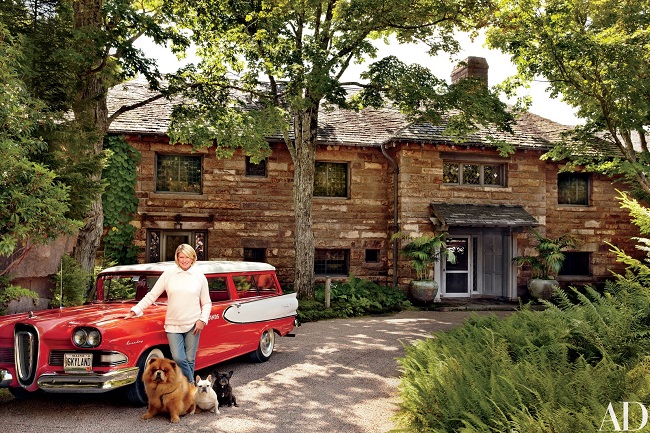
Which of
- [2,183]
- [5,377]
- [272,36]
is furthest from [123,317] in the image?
[272,36]

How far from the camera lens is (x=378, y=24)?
1421cm

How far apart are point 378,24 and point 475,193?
6.72 metres

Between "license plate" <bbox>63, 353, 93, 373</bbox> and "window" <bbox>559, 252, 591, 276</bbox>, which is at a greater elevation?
"window" <bbox>559, 252, 591, 276</bbox>

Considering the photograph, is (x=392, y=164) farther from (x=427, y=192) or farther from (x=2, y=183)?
(x=2, y=183)

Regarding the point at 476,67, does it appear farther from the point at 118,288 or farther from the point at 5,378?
the point at 5,378

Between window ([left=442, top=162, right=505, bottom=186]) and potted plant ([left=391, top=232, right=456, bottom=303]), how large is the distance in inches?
93.4

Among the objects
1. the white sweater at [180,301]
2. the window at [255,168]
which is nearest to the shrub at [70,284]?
the white sweater at [180,301]

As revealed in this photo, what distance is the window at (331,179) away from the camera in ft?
59.1

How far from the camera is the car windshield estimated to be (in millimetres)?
7379

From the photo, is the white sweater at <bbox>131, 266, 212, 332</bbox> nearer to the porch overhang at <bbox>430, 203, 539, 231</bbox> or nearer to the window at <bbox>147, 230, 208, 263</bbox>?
the window at <bbox>147, 230, 208, 263</bbox>

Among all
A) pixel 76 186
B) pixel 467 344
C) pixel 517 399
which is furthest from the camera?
pixel 76 186

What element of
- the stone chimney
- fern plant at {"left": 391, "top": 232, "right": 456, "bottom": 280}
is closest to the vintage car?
fern plant at {"left": 391, "top": 232, "right": 456, "bottom": 280}

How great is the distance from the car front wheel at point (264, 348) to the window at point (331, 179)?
935 centimetres

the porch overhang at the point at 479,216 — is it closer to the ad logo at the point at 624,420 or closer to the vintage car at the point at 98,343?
the vintage car at the point at 98,343
